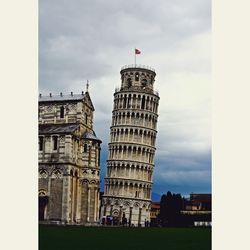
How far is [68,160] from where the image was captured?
33.9 meters

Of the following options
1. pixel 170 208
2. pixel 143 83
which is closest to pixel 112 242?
pixel 170 208

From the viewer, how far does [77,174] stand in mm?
35469

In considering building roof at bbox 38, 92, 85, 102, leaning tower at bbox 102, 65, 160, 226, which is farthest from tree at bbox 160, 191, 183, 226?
building roof at bbox 38, 92, 85, 102

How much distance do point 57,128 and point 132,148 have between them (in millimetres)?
16000

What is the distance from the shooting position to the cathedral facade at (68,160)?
3359 cm

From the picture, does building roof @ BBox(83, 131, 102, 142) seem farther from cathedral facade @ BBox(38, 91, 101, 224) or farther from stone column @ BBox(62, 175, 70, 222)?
stone column @ BBox(62, 175, 70, 222)

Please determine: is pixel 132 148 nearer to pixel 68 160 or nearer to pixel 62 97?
pixel 62 97

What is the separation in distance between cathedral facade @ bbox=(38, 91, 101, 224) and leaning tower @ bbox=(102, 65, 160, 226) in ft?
39.1

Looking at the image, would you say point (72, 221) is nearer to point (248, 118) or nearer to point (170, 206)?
point (170, 206)

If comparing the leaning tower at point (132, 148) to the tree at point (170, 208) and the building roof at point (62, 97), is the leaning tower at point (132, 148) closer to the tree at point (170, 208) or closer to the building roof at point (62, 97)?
the tree at point (170, 208)

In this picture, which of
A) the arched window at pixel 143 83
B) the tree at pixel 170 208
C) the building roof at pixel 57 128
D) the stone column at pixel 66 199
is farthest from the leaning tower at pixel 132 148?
the stone column at pixel 66 199

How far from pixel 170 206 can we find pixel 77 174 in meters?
15.4

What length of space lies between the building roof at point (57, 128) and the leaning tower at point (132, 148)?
14.9m
